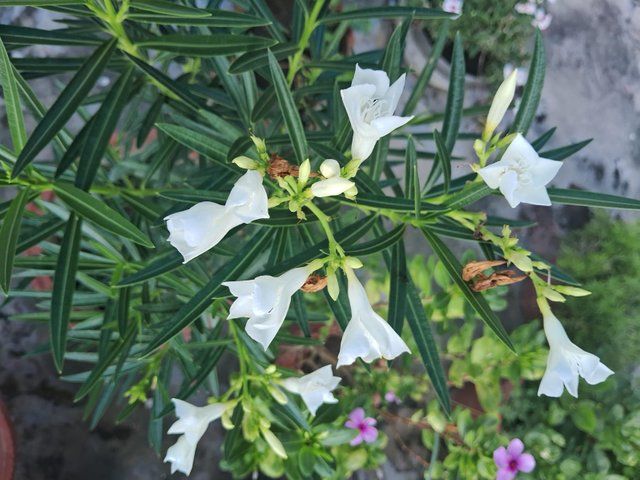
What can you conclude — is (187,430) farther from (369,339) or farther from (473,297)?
(473,297)

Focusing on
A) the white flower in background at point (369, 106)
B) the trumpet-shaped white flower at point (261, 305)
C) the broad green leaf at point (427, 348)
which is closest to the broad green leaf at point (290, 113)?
the white flower in background at point (369, 106)

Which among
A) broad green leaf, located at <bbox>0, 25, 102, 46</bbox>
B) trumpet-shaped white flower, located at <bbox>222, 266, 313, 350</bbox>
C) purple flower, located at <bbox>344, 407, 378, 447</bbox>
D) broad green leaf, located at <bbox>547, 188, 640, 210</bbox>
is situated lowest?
purple flower, located at <bbox>344, 407, 378, 447</bbox>

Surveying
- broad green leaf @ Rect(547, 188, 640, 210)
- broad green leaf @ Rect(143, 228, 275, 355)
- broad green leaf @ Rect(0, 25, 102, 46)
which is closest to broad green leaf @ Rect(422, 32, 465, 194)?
broad green leaf @ Rect(547, 188, 640, 210)

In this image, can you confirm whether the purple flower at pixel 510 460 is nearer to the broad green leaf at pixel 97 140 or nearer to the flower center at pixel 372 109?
the flower center at pixel 372 109

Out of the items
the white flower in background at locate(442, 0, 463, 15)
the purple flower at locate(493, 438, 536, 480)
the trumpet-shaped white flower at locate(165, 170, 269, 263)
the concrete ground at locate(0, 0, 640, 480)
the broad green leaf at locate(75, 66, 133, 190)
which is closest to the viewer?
the trumpet-shaped white flower at locate(165, 170, 269, 263)

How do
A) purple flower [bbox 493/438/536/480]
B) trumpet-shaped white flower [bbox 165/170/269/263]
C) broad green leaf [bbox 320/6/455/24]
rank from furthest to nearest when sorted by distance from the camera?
purple flower [bbox 493/438/536/480] → broad green leaf [bbox 320/6/455/24] → trumpet-shaped white flower [bbox 165/170/269/263]

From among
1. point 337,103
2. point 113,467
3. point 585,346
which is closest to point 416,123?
point 337,103

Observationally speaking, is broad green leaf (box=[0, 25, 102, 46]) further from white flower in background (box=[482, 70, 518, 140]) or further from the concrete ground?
the concrete ground
